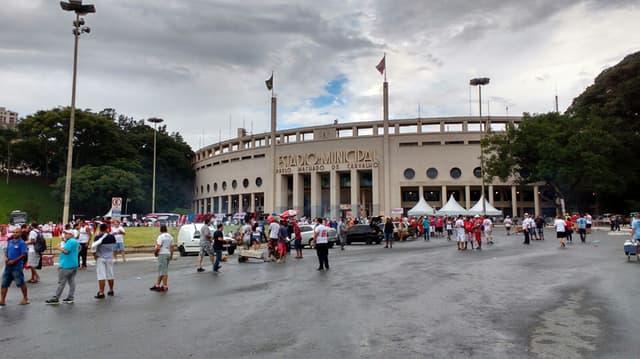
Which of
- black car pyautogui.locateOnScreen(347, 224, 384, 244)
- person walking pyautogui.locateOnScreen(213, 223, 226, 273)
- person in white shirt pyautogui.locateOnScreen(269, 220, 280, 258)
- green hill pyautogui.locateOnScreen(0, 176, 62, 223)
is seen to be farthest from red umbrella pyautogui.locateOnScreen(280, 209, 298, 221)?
green hill pyautogui.locateOnScreen(0, 176, 62, 223)

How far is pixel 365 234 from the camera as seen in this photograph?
31.9 meters

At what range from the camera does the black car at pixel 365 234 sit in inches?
1246

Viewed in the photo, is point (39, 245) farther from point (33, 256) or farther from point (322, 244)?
point (322, 244)

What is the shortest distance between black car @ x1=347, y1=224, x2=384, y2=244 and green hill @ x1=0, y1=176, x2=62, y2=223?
54.4 metres

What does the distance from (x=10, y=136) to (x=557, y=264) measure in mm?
101894

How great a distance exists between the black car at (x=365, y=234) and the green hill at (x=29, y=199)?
54378 millimetres

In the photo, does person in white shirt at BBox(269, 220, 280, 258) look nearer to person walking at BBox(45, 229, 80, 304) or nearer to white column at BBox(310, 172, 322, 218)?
person walking at BBox(45, 229, 80, 304)

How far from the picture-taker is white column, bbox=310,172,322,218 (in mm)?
74062

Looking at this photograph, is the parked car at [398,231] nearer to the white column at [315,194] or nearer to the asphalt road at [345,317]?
the asphalt road at [345,317]

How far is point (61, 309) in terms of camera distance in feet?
31.8

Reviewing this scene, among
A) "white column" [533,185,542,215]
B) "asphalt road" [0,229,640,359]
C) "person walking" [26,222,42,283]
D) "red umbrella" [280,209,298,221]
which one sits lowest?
"asphalt road" [0,229,640,359]

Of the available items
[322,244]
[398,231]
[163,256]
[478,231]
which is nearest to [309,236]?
[398,231]

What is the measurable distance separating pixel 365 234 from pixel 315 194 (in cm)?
4261

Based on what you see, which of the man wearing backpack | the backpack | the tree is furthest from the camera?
the tree
